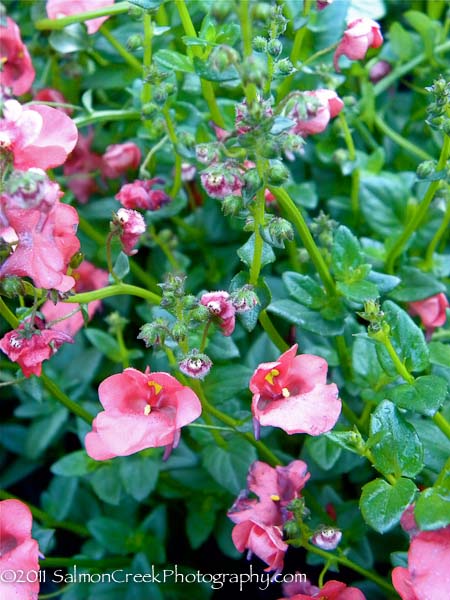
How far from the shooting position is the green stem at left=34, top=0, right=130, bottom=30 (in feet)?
3.74

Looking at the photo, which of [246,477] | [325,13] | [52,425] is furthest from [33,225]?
[325,13]

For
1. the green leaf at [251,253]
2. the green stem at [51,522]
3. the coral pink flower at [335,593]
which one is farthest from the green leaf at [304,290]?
the green stem at [51,522]

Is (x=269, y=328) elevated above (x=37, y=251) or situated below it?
below

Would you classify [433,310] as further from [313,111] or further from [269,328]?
[313,111]

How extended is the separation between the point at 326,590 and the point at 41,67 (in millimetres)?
1094

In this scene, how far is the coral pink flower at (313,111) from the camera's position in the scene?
0.80 metres

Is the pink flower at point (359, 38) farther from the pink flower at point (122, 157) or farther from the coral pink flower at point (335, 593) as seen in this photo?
the coral pink flower at point (335, 593)

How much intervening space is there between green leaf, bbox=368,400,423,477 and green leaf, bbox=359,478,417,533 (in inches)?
0.6

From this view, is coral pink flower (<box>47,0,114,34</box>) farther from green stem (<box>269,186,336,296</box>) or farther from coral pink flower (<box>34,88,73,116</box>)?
green stem (<box>269,186,336,296</box>)

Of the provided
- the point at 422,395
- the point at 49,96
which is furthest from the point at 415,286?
the point at 49,96

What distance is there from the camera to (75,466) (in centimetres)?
116

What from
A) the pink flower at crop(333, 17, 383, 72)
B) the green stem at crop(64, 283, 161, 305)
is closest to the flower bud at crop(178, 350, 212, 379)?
the green stem at crop(64, 283, 161, 305)

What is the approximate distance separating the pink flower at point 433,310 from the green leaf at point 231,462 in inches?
12.4

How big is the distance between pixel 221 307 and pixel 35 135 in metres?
0.26
